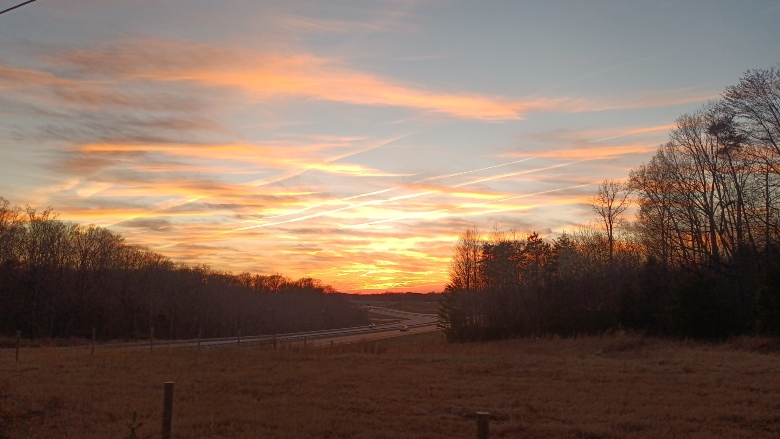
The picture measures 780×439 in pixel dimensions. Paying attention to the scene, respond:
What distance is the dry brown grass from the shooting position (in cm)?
1255

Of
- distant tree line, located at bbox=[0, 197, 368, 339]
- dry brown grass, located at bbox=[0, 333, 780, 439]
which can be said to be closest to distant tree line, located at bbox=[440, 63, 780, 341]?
dry brown grass, located at bbox=[0, 333, 780, 439]

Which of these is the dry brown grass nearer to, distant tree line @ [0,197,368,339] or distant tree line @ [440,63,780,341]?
distant tree line @ [440,63,780,341]

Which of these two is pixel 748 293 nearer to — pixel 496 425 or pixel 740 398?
pixel 740 398

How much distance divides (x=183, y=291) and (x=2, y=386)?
75.0 meters

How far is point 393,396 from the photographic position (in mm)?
16891

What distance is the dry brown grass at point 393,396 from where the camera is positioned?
12555 millimetres

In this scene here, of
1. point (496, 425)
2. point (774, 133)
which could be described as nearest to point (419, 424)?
point (496, 425)

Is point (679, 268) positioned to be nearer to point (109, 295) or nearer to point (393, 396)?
point (393, 396)

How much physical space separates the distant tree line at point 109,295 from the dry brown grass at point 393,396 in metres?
39.5

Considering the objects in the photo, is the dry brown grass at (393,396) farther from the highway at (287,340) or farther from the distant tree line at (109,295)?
the distant tree line at (109,295)

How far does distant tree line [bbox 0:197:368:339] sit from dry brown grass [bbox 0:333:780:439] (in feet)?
130

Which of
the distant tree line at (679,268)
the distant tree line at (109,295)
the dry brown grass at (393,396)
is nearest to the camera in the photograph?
the dry brown grass at (393,396)

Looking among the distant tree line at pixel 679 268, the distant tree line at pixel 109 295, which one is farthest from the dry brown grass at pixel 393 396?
the distant tree line at pixel 109 295

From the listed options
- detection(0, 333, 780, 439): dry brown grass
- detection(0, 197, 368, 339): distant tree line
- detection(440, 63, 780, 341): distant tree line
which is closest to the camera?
detection(0, 333, 780, 439): dry brown grass
